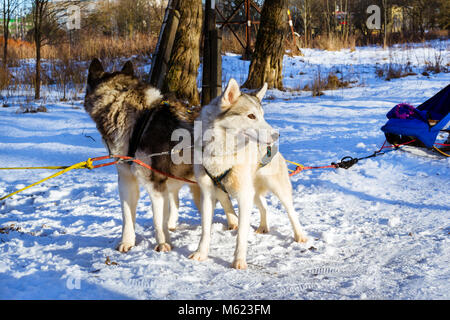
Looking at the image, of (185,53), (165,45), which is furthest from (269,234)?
(185,53)

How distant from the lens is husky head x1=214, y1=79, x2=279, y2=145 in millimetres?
2916

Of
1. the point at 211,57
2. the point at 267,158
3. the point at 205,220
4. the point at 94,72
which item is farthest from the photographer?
the point at 211,57

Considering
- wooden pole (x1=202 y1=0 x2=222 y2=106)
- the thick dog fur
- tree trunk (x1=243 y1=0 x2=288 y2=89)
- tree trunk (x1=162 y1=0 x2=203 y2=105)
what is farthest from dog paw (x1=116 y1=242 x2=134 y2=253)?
tree trunk (x1=243 y1=0 x2=288 y2=89)

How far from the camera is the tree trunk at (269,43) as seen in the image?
10.1m

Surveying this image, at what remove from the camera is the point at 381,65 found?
14.6 m

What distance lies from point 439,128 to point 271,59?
5.93 metres

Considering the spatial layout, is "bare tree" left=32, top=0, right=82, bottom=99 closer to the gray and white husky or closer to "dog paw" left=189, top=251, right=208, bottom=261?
the gray and white husky

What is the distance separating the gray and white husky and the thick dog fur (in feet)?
1.11

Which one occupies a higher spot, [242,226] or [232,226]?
[242,226]

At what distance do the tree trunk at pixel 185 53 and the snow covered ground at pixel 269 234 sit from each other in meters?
1.93

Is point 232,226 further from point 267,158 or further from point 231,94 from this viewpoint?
point 231,94

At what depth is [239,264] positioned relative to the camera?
298 cm

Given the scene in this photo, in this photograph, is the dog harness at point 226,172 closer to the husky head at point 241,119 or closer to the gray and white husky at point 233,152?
the gray and white husky at point 233,152

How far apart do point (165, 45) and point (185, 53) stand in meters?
0.80
